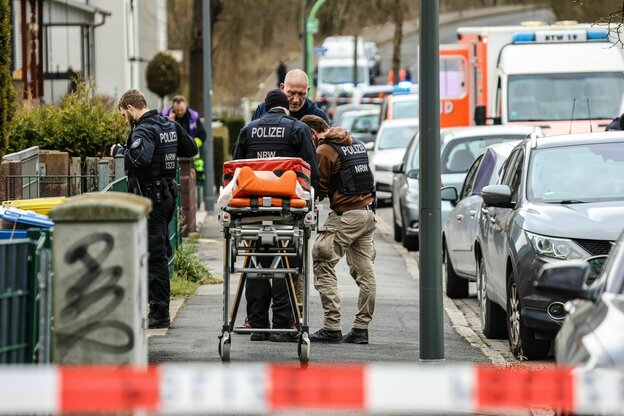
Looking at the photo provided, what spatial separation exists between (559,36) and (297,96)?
12.1 m

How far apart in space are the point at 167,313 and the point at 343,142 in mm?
1896

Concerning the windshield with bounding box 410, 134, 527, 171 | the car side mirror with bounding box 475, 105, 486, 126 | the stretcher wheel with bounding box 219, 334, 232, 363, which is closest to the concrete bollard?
the stretcher wheel with bounding box 219, 334, 232, 363

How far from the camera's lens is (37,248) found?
6688 mm

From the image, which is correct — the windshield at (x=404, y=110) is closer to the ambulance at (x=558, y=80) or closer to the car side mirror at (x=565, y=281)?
the ambulance at (x=558, y=80)

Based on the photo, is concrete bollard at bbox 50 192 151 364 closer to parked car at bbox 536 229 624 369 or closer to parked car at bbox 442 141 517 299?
parked car at bbox 536 229 624 369

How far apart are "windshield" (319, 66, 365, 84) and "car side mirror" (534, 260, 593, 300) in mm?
55876

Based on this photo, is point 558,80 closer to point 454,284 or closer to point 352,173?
point 454,284

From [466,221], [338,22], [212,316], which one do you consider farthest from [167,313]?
[338,22]

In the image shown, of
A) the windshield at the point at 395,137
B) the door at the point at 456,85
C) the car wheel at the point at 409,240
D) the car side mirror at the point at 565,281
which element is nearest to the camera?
the car side mirror at the point at 565,281

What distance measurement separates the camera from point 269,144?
10273 mm

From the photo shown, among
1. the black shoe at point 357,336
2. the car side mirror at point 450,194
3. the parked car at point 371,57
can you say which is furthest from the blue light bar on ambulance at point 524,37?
the parked car at point 371,57

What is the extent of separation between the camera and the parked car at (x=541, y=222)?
10109mm

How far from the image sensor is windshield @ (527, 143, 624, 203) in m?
11.0

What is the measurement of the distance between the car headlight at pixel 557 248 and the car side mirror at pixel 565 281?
3848 mm
